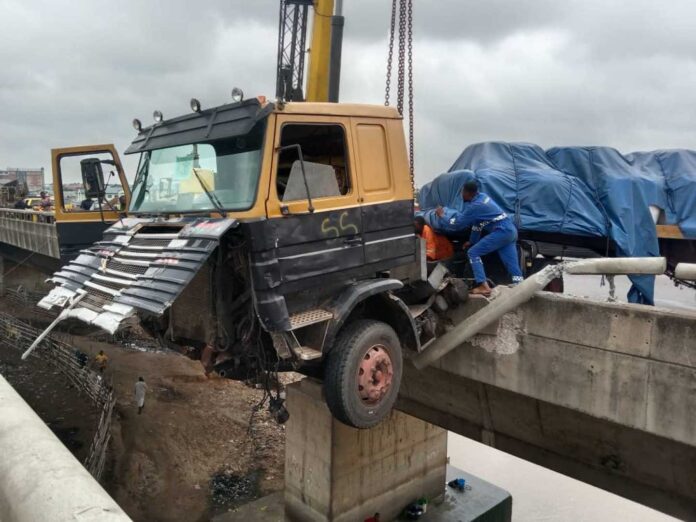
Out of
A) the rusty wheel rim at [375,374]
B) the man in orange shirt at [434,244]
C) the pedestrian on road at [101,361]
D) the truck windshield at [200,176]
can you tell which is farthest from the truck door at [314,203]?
the pedestrian on road at [101,361]

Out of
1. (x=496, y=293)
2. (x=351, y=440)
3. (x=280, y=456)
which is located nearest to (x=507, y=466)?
(x=280, y=456)

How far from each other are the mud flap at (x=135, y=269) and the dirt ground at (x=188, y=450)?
727 centimetres

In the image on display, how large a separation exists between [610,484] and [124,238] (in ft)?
19.6

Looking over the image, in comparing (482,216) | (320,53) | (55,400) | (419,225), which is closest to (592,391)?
(482,216)

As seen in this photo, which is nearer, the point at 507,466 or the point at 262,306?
the point at 262,306

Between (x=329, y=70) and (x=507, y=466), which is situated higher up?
(x=329, y=70)

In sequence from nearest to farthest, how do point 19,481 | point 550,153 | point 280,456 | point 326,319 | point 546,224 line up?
point 19,481, point 326,319, point 546,224, point 550,153, point 280,456

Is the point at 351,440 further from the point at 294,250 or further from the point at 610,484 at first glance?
the point at 294,250

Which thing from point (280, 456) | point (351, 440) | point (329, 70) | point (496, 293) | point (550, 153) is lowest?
point (280, 456)

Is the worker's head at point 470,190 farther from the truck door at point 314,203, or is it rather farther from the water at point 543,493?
the water at point 543,493

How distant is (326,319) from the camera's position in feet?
14.6

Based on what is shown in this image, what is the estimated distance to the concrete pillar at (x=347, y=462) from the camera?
9109 mm

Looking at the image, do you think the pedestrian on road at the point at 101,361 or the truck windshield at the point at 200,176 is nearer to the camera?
the truck windshield at the point at 200,176

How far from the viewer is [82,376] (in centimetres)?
1625
